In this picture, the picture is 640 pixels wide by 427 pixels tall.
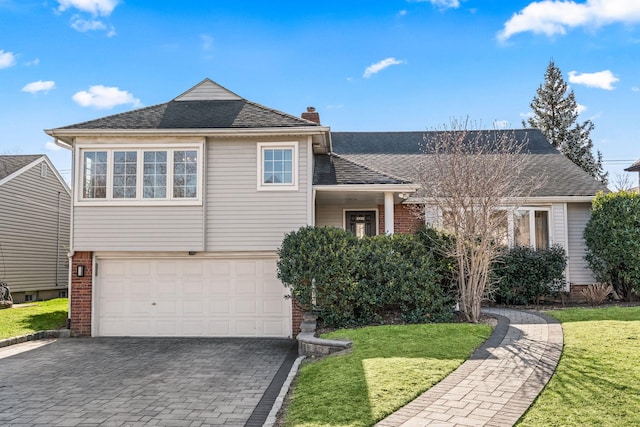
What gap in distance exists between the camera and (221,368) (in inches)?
333

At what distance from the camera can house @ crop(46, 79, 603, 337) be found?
11.5m

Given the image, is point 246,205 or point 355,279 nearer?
point 355,279

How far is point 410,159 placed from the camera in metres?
16.5

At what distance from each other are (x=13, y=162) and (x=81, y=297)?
1097 cm

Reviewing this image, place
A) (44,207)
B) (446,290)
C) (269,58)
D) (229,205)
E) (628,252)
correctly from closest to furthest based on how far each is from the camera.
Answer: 1. (446,290)
2. (229,205)
3. (628,252)
4. (269,58)
5. (44,207)

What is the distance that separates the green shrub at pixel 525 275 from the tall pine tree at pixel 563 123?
62.9ft

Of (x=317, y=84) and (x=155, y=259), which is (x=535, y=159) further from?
(x=155, y=259)

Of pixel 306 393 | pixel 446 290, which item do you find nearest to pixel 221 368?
pixel 306 393

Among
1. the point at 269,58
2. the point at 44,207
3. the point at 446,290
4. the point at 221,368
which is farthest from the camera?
the point at 44,207

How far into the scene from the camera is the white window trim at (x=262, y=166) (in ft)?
38.1

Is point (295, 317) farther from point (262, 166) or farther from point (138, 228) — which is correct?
point (138, 228)

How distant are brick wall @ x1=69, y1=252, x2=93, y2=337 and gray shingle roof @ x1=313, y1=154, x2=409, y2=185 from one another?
6053 mm

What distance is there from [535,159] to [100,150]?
45.4 feet

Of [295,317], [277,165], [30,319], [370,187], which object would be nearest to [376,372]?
[295,317]
